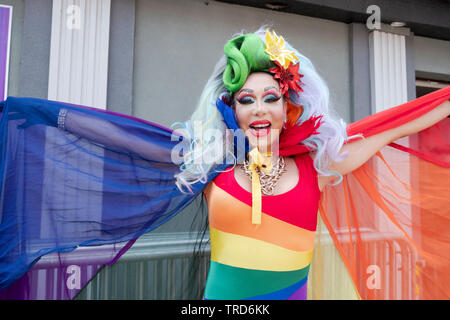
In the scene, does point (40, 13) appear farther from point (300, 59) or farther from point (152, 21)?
point (300, 59)

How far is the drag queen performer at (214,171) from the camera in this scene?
53.5 inches

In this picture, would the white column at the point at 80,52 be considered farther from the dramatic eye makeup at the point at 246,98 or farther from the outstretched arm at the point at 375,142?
the outstretched arm at the point at 375,142

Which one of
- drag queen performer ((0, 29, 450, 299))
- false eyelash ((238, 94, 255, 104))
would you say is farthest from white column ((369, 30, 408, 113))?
false eyelash ((238, 94, 255, 104))

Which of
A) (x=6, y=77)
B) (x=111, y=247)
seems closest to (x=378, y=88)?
(x=111, y=247)

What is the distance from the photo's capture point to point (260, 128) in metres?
1.41

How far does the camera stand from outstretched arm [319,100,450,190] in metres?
1.53

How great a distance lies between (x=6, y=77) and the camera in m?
2.13

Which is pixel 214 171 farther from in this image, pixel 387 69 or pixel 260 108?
pixel 387 69

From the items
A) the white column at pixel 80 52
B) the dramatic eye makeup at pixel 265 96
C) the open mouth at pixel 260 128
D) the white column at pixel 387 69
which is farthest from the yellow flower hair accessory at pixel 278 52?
the white column at pixel 387 69

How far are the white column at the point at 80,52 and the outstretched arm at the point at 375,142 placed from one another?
1.49 m

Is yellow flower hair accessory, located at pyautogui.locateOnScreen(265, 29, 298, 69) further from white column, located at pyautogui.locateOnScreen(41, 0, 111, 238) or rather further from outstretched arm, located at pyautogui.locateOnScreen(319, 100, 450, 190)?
white column, located at pyautogui.locateOnScreen(41, 0, 111, 238)

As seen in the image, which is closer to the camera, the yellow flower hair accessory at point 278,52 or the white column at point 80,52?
the yellow flower hair accessory at point 278,52

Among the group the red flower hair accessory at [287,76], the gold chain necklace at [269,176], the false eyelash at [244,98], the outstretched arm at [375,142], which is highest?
the red flower hair accessory at [287,76]
